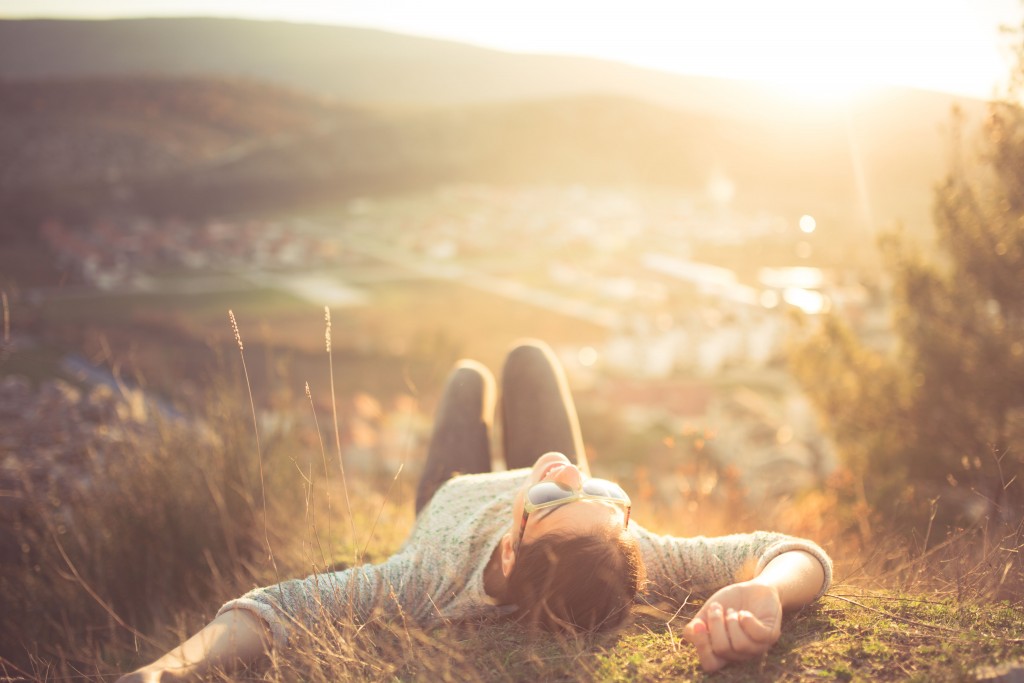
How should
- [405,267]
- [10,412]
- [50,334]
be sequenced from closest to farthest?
1. [10,412]
2. [50,334]
3. [405,267]

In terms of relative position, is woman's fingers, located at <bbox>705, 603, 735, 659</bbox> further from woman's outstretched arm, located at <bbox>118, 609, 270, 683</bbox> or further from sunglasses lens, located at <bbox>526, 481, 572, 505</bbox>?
woman's outstretched arm, located at <bbox>118, 609, 270, 683</bbox>

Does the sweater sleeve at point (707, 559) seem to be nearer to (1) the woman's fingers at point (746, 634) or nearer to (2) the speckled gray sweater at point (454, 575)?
(2) the speckled gray sweater at point (454, 575)

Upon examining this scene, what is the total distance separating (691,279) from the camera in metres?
17.5

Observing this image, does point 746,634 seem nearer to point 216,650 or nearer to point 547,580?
point 547,580

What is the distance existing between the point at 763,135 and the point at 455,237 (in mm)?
12869

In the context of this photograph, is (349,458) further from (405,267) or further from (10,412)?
(405,267)

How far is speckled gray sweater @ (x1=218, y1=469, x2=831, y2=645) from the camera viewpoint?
162 centimetres

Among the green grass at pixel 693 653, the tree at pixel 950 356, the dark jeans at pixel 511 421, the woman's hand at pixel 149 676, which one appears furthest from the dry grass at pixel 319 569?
the tree at pixel 950 356

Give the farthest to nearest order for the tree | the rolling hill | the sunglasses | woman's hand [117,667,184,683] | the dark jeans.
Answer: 1. the rolling hill
2. the tree
3. the dark jeans
4. the sunglasses
5. woman's hand [117,667,184,683]

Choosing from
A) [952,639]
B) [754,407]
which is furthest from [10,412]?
[754,407]

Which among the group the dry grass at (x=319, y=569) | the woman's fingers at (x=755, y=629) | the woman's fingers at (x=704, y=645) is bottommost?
the dry grass at (x=319, y=569)

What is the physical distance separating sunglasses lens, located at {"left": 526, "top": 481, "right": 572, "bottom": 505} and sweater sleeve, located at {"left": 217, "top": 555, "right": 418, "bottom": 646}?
0.40 meters

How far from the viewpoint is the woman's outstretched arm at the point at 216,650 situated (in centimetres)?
139

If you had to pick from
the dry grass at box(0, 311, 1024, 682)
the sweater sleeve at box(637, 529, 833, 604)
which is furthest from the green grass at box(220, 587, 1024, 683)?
the sweater sleeve at box(637, 529, 833, 604)
